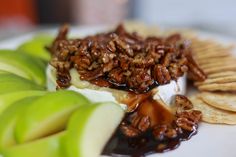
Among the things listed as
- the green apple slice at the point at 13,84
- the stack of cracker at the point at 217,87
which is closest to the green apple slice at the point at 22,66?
the green apple slice at the point at 13,84

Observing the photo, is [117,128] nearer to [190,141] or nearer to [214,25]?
[190,141]

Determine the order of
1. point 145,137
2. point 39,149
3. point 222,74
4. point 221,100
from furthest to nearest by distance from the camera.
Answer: point 222,74 < point 221,100 < point 145,137 < point 39,149

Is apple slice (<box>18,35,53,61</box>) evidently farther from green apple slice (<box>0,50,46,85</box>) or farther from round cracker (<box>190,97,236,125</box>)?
round cracker (<box>190,97,236,125</box>)

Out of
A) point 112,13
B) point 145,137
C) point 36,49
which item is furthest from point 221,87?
point 112,13

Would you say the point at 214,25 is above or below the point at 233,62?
below

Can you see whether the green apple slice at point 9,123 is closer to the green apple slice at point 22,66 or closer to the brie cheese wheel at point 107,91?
the brie cheese wheel at point 107,91

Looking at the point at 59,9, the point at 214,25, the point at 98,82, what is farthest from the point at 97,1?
the point at 98,82

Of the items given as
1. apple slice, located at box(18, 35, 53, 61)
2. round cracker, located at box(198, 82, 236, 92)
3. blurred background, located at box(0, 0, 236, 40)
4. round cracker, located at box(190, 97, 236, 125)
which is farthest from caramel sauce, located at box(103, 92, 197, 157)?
blurred background, located at box(0, 0, 236, 40)

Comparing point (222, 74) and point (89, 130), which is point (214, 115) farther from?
point (89, 130)
